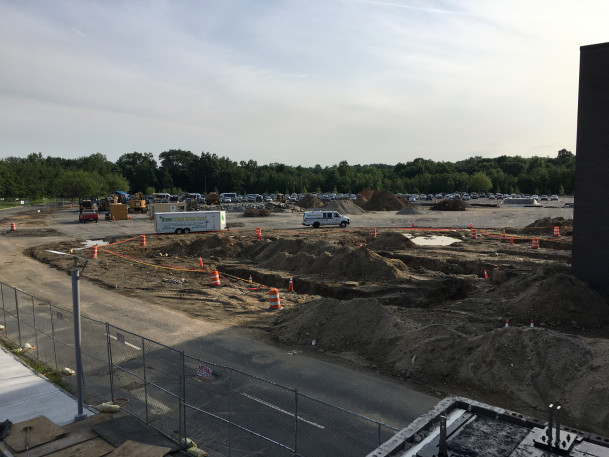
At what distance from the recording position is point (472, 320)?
59.6 ft

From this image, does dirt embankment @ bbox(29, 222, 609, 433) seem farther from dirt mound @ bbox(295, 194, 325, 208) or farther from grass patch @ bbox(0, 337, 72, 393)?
dirt mound @ bbox(295, 194, 325, 208)

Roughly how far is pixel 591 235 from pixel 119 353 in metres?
17.6

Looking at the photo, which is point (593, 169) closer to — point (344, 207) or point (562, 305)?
point (562, 305)

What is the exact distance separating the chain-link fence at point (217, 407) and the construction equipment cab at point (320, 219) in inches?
1467

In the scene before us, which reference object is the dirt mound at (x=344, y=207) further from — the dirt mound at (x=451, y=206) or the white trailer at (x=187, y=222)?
the white trailer at (x=187, y=222)

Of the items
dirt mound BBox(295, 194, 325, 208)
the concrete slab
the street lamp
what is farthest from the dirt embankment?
dirt mound BBox(295, 194, 325, 208)

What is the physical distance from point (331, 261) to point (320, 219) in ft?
81.7

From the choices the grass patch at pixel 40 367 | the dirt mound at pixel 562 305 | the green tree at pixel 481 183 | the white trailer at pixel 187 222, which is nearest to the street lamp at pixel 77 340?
the grass patch at pixel 40 367

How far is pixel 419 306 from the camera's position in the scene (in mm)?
21156

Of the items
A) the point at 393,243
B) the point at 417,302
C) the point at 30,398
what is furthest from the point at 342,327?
the point at 393,243

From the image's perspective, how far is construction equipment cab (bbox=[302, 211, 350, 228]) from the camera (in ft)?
172

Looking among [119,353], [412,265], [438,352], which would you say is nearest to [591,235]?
[438,352]

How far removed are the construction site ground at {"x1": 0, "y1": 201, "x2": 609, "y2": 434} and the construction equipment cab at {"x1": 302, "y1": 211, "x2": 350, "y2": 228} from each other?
8.82 metres

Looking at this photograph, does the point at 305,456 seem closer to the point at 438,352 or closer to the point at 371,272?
the point at 438,352
